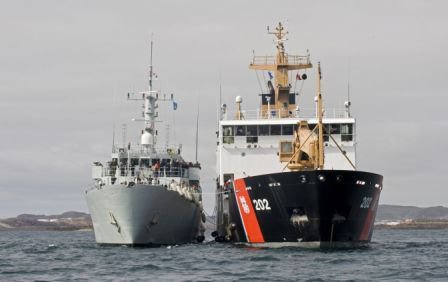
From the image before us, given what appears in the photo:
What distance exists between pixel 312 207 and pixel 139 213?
12430mm

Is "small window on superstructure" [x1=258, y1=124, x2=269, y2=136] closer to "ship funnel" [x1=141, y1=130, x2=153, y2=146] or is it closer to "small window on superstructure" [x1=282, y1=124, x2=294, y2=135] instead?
"small window on superstructure" [x1=282, y1=124, x2=294, y2=135]

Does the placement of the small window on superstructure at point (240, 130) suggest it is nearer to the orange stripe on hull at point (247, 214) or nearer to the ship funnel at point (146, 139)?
the orange stripe on hull at point (247, 214)

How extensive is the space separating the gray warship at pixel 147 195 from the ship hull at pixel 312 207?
7.09m

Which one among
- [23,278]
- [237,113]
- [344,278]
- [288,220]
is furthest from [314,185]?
[237,113]

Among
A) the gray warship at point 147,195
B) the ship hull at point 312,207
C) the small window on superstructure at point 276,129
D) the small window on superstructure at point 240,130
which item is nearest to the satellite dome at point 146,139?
the gray warship at point 147,195

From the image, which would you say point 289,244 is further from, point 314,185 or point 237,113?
point 237,113

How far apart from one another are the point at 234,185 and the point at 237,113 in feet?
33.2

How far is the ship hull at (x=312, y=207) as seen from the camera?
3959 cm

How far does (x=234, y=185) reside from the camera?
153ft

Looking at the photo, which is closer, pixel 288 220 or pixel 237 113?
pixel 288 220

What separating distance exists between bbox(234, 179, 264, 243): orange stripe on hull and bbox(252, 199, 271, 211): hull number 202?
0.61 m

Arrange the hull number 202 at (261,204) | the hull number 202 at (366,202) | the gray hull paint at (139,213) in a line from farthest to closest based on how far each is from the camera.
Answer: the gray hull paint at (139,213) < the hull number 202 at (261,204) < the hull number 202 at (366,202)

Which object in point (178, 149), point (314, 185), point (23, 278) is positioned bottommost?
point (23, 278)

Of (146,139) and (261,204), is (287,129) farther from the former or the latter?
(146,139)
